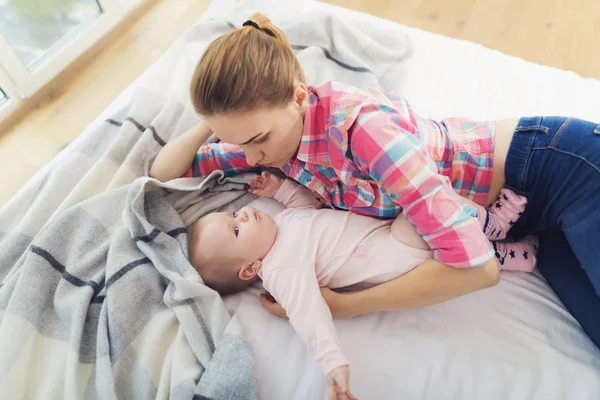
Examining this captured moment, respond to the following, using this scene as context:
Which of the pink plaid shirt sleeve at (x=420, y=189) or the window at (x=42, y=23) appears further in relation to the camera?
the window at (x=42, y=23)

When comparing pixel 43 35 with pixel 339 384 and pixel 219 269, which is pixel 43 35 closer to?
pixel 219 269

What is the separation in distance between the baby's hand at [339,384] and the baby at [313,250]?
0.13 meters

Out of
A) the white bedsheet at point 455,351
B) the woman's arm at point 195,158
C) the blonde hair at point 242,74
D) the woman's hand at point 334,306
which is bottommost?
the white bedsheet at point 455,351

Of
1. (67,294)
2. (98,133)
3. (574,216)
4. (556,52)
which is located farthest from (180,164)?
(556,52)

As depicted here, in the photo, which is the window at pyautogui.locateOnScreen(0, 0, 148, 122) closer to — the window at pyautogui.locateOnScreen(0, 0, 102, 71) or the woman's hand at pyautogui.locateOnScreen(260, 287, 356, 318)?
the window at pyautogui.locateOnScreen(0, 0, 102, 71)

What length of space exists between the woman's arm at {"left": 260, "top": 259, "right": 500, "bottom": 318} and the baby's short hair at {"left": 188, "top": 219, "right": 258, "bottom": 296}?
11 centimetres

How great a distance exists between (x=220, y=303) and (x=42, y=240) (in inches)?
16.6

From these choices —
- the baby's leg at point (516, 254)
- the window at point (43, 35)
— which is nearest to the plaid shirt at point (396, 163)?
the baby's leg at point (516, 254)

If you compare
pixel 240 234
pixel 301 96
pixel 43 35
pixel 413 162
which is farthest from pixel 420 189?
pixel 43 35

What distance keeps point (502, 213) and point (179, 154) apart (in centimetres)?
78

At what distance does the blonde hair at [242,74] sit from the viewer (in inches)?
29.9

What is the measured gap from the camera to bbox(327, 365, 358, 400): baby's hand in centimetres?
79

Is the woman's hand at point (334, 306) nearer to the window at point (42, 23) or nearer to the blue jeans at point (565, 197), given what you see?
the blue jeans at point (565, 197)

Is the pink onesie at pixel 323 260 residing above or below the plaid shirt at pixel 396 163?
below
